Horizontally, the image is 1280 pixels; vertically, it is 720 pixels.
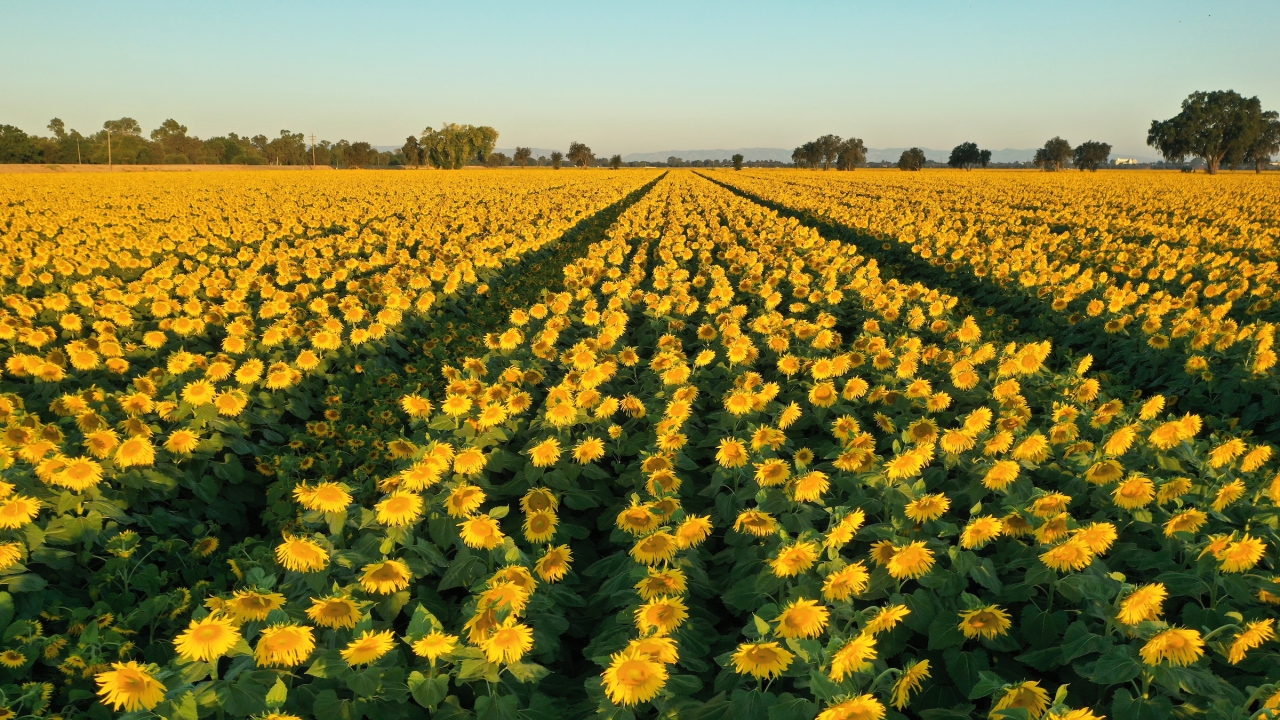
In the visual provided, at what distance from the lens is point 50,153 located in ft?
277

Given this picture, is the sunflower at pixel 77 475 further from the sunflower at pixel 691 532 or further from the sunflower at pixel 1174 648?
the sunflower at pixel 1174 648

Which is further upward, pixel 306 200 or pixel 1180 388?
pixel 306 200

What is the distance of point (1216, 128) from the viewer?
85.1 metres

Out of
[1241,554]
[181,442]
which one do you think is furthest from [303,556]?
[1241,554]

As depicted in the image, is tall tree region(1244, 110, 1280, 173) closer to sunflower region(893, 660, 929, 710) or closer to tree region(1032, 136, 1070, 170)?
tree region(1032, 136, 1070, 170)

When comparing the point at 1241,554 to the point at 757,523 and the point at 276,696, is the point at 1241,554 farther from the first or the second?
the point at 276,696

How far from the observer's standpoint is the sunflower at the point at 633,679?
85.1 inches

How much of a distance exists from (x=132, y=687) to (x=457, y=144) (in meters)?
112

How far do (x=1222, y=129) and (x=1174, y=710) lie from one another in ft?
387

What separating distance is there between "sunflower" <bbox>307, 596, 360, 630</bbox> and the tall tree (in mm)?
123887

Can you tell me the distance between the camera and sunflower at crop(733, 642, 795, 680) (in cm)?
219

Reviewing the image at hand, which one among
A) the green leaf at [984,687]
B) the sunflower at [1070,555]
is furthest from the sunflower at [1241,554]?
the green leaf at [984,687]

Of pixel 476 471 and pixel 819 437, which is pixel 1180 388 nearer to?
pixel 819 437

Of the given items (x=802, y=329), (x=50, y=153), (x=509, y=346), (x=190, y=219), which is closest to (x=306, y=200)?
(x=190, y=219)
